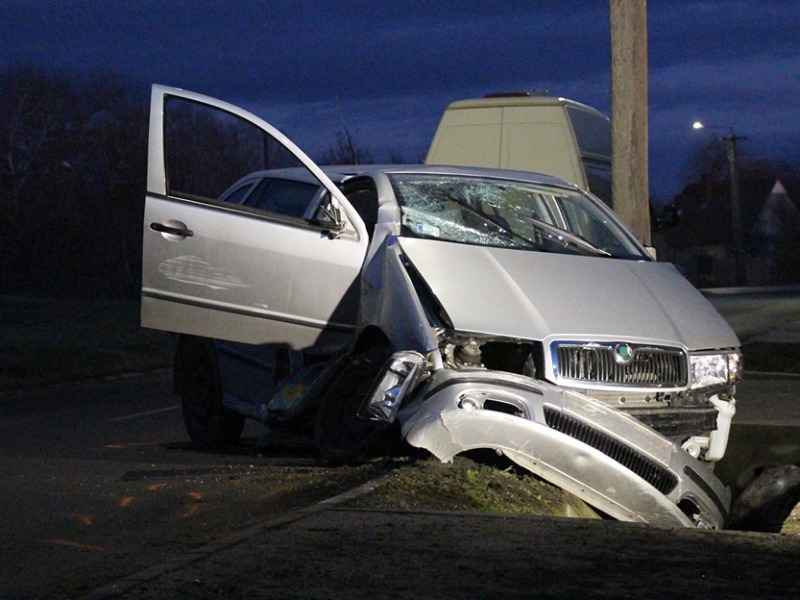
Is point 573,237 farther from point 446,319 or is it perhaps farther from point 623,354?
point 446,319

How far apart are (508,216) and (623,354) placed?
157 centimetres

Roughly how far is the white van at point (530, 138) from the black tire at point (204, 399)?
18.3 ft

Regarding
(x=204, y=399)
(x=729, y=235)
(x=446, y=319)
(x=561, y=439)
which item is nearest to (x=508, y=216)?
(x=446, y=319)

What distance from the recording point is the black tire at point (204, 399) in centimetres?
917

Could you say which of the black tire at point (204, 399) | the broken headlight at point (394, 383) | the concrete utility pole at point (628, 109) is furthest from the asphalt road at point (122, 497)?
the concrete utility pole at point (628, 109)

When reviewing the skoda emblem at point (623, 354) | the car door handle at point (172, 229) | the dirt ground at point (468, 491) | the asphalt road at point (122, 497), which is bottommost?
the asphalt road at point (122, 497)

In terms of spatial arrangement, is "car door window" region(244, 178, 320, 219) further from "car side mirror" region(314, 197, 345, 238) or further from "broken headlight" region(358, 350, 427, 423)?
"broken headlight" region(358, 350, 427, 423)

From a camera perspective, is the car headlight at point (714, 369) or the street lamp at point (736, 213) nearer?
the car headlight at point (714, 369)

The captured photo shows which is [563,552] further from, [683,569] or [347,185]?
[347,185]

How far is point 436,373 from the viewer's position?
6.55 meters

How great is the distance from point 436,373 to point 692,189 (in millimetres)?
77880

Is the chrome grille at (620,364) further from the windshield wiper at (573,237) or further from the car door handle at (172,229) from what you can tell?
the car door handle at (172,229)

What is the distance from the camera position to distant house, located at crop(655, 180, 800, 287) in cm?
5919

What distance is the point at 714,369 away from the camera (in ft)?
23.4
